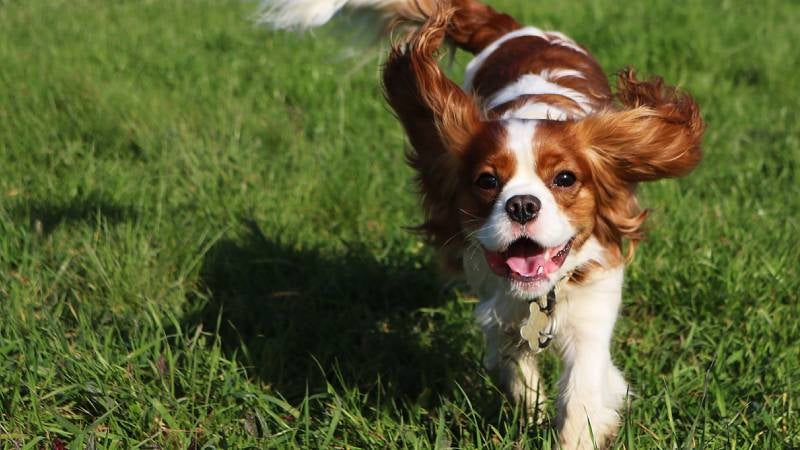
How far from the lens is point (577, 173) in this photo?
8.62 ft

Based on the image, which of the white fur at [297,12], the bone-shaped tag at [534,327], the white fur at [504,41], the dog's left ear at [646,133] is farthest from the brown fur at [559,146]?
the white fur at [297,12]

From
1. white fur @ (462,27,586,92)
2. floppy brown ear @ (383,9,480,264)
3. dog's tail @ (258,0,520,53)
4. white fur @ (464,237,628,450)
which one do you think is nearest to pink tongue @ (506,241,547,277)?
white fur @ (464,237,628,450)

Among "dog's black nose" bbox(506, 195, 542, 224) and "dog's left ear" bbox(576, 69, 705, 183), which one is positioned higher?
"dog's left ear" bbox(576, 69, 705, 183)

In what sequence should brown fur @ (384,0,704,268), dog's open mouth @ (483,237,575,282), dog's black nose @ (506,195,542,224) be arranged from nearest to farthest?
dog's black nose @ (506,195,542,224) < dog's open mouth @ (483,237,575,282) < brown fur @ (384,0,704,268)

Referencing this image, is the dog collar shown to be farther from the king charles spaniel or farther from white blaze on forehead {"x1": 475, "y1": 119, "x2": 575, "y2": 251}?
white blaze on forehead {"x1": 475, "y1": 119, "x2": 575, "y2": 251}

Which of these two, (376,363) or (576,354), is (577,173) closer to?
(576,354)

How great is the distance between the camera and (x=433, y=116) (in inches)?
114

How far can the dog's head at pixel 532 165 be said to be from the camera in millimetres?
2518

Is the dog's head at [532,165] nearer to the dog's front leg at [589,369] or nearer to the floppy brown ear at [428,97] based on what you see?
the floppy brown ear at [428,97]

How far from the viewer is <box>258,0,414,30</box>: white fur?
11.8ft

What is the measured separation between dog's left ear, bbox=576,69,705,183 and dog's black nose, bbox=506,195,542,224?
16.2 inches

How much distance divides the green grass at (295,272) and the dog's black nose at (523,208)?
0.52 meters

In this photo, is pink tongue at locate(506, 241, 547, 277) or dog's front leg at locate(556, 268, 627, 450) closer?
pink tongue at locate(506, 241, 547, 277)

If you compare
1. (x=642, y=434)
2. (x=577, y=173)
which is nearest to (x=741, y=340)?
(x=642, y=434)
